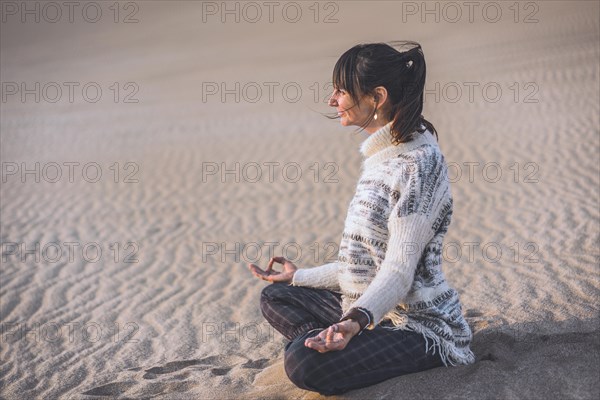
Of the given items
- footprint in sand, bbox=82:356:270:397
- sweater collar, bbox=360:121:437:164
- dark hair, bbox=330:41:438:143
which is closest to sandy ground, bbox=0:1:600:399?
footprint in sand, bbox=82:356:270:397

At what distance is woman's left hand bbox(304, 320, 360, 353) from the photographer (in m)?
2.67

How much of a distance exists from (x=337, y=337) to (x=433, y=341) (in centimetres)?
52

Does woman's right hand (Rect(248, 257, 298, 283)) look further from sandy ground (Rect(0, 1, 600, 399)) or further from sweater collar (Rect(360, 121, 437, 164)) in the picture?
sweater collar (Rect(360, 121, 437, 164))

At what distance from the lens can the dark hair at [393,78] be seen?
297cm

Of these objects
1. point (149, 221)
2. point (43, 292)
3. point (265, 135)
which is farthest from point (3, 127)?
point (43, 292)

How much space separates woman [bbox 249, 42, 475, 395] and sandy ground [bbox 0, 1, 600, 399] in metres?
0.15

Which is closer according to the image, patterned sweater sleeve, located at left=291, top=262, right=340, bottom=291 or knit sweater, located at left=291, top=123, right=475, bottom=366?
knit sweater, located at left=291, top=123, right=475, bottom=366

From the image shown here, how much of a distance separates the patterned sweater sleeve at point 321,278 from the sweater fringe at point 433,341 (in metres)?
0.43

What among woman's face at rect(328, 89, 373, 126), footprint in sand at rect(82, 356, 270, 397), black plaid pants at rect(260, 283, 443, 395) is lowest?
footprint in sand at rect(82, 356, 270, 397)

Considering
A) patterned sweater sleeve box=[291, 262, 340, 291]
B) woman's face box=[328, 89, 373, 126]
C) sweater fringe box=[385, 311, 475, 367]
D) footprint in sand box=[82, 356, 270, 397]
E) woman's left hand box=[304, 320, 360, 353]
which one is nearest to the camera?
woman's left hand box=[304, 320, 360, 353]

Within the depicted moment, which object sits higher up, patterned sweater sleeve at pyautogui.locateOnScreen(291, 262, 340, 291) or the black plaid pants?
patterned sweater sleeve at pyautogui.locateOnScreen(291, 262, 340, 291)

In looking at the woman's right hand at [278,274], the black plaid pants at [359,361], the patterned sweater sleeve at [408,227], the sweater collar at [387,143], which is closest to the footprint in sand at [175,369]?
the woman's right hand at [278,274]

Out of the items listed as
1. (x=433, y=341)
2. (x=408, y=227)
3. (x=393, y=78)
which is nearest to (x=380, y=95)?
(x=393, y=78)

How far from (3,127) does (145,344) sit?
9.65 metres
